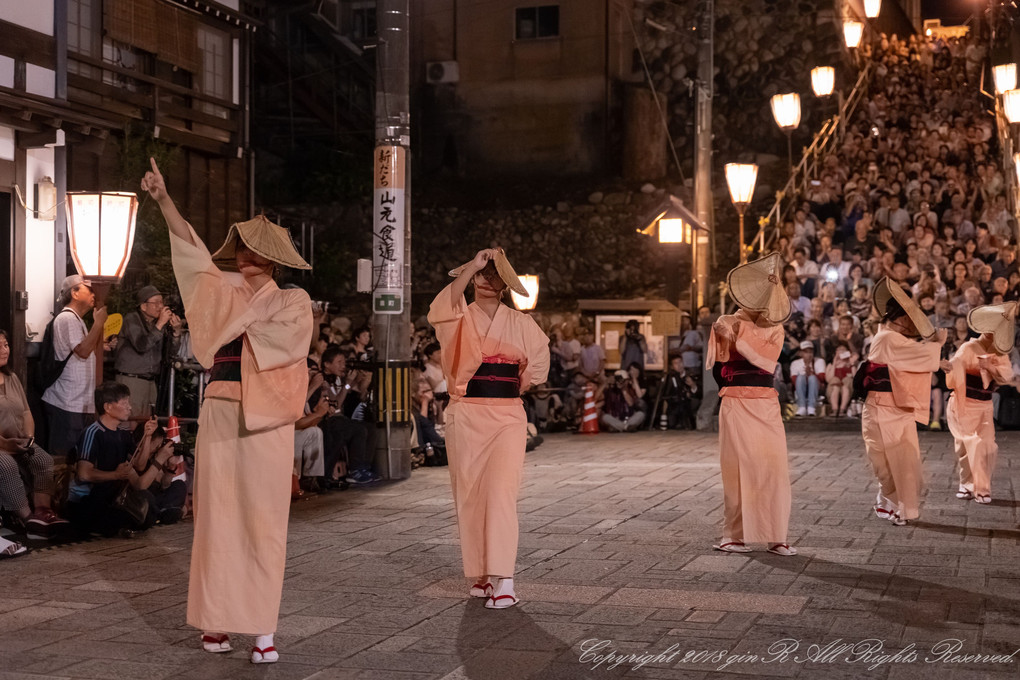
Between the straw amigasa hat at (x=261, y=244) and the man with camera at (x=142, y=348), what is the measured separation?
227 inches

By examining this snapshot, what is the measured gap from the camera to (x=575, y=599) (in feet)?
23.9

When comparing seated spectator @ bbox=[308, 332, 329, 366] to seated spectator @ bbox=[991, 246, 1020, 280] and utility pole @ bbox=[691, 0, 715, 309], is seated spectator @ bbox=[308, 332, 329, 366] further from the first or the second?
seated spectator @ bbox=[991, 246, 1020, 280]

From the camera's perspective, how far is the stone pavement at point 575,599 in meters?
5.79

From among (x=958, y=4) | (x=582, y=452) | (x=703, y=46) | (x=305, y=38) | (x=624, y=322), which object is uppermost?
(x=958, y=4)

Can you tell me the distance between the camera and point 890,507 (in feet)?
34.4

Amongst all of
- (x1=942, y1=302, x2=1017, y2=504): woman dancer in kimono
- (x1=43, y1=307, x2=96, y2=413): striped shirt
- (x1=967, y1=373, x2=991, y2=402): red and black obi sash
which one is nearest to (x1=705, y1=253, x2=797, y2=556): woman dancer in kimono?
(x1=942, y1=302, x2=1017, y2=504): woman dancer in kimono

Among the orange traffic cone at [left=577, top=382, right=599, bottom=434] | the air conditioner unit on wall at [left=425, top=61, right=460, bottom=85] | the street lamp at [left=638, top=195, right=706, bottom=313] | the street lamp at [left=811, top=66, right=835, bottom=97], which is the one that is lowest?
the orange traffic cone at [left=577, top=382, right=599, bottom=434]

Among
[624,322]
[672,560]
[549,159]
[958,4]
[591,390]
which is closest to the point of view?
[672,560]

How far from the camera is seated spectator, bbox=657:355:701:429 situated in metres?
20.4

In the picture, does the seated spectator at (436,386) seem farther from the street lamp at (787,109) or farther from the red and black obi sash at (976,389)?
the street lamp at (787,109)

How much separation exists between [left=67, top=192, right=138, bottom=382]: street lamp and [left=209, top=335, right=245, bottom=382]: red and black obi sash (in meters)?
3.55

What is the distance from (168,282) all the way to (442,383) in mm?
4549

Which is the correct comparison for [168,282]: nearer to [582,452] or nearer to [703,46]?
[582,452]

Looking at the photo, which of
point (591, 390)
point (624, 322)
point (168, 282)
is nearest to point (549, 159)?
point (624, 322)
